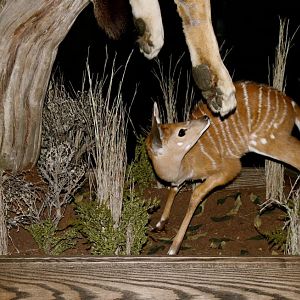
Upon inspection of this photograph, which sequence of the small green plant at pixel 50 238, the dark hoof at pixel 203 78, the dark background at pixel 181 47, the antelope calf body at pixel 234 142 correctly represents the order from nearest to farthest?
the dark hoof at pixel 203 78 → the small green plant at pixel 50 238 → the antelope calf body at pixel 234 142 → the dark background at pixel 181 47

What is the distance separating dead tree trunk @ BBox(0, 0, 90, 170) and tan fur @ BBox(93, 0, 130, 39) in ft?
0.41

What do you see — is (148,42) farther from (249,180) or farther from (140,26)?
(249,180)

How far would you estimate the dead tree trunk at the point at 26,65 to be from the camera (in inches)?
136

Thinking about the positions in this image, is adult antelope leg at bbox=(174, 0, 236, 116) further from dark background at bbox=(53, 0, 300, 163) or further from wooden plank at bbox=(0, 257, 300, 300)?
wooden plank at bbox=(0, 257, 300, 300)

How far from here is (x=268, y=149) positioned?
429cm

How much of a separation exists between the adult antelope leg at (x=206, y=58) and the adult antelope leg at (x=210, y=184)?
0.70m

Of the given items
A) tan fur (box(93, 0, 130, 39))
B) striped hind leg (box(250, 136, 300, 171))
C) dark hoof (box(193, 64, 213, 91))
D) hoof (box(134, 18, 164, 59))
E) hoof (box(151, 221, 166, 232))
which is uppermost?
tan fur (box(93, 0, 130, 39))

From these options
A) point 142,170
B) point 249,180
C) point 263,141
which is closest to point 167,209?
point 142,170

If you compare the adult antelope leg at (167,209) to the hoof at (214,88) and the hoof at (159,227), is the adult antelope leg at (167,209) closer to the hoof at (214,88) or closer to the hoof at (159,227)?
the hoof at (159,227)

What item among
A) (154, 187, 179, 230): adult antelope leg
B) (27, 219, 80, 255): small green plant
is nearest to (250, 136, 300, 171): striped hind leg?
(154, 187, 179, 230): adult antelope leg

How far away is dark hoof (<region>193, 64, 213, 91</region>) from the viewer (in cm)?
340

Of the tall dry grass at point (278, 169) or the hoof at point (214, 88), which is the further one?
the tall dry grass at point (278, 169)

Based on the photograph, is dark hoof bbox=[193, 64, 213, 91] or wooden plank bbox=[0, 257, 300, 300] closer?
wooden plank bbox=[0, 257, 300, 300]

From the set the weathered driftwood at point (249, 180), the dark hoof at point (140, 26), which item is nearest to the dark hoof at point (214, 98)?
the dark hoof at point (140, 26)
